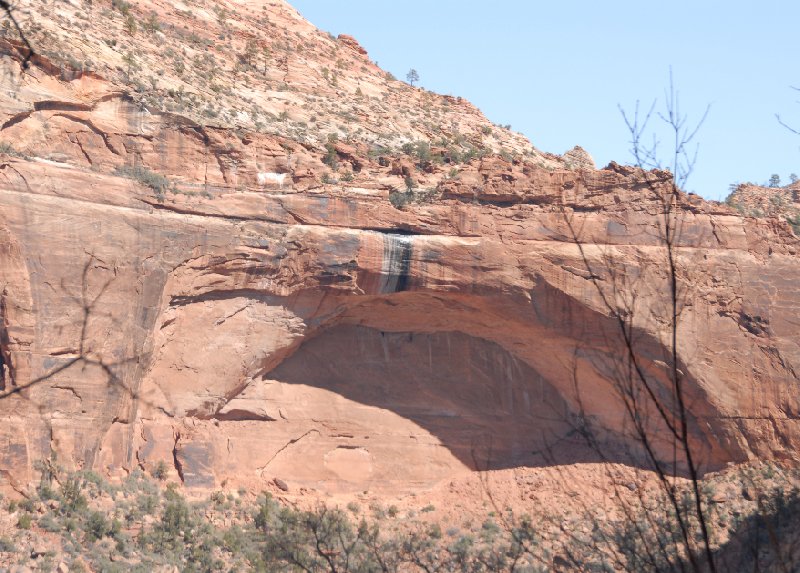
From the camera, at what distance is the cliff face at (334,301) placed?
70.9ft

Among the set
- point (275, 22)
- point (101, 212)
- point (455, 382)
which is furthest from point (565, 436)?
point (275, 22)

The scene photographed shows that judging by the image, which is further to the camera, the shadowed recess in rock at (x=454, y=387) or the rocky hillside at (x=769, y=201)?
the rocky hillside at (x=769, y=201)

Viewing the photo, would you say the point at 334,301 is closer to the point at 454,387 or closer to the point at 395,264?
the point at 395,264

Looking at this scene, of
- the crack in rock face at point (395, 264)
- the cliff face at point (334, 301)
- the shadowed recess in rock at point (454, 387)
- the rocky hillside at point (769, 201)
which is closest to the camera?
the cliff face at point (334, 301)

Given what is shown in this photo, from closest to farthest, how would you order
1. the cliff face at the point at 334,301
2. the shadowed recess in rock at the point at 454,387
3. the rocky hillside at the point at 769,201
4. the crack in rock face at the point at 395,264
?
the cliff face at the point at 334,301
the crack in rock face at the point at 395,264
the shadowed recess in rock at the point at 454,387
the rocky hillside at the point at 769,201

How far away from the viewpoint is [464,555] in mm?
22781

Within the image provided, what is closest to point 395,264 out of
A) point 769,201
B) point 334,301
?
point 334,301

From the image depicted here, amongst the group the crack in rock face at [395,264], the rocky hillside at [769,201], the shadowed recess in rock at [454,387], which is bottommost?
the shadowed recess in rock at [454,387]

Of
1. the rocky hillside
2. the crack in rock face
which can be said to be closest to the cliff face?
the crack in rock face

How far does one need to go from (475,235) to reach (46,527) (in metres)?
12.8

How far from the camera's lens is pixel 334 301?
25.5 m

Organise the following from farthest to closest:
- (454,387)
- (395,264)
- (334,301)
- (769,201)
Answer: (769,201) → (454,387) → (334,301) → (395,264)

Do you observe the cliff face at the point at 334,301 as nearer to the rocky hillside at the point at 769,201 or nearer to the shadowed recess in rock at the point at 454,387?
the shadowed recess in rock at the point at 454,387

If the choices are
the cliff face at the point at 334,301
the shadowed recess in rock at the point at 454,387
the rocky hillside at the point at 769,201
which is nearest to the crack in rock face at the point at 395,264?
the cliff face at the point at 334,301
